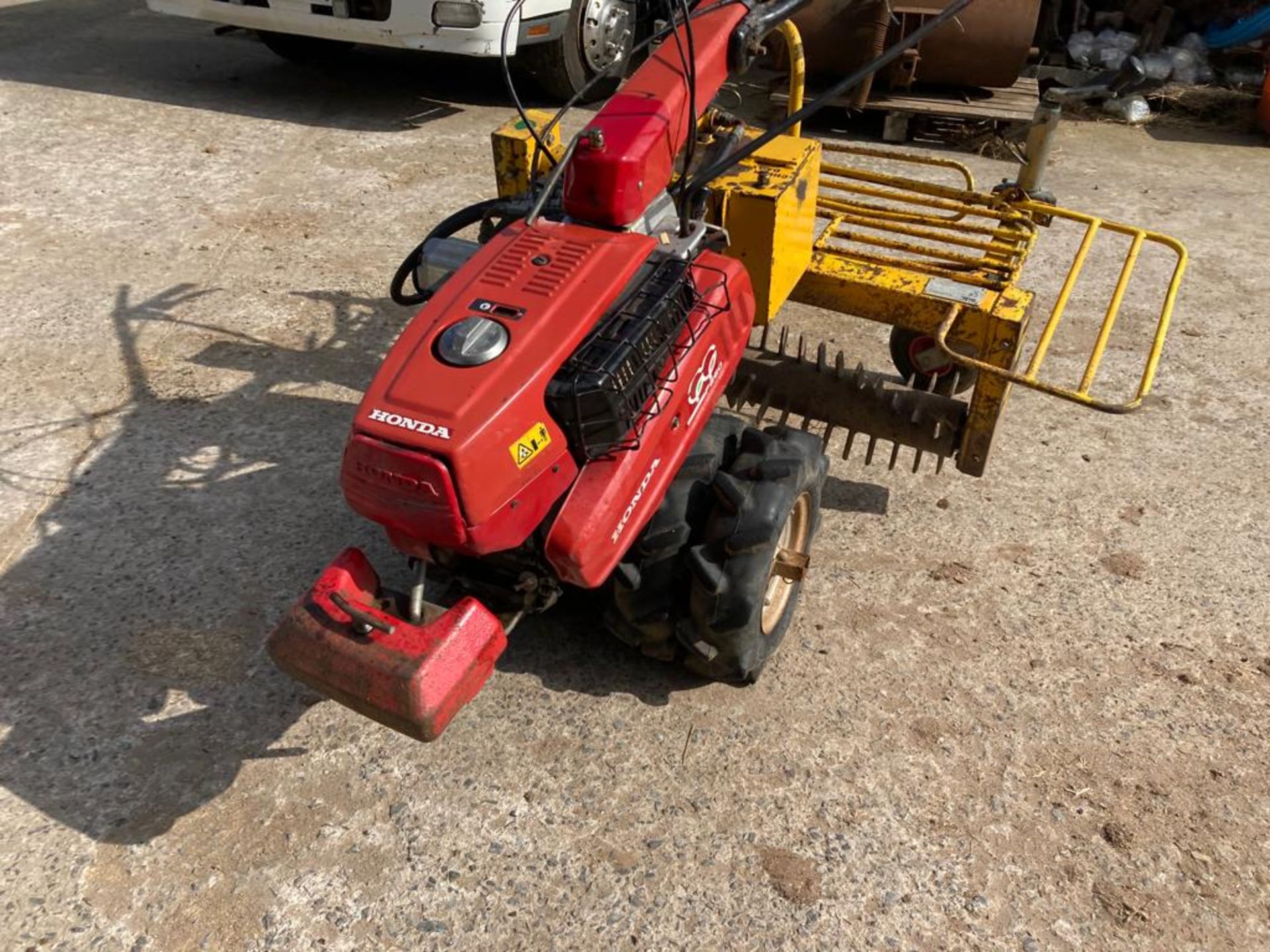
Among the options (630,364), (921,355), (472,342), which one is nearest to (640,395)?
(630,364)

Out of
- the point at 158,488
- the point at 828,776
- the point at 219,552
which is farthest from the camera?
the point at 158,488

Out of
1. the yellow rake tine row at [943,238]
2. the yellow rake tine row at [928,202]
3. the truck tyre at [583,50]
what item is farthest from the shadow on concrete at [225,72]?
the yellow rake tine row at [943,238]

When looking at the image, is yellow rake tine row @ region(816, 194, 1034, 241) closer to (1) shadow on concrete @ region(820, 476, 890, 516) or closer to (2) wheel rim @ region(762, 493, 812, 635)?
(1) shadow on concrete @ region(820, 476, 890, 516)

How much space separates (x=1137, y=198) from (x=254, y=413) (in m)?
5.02

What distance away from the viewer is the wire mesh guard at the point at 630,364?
2.16 meters

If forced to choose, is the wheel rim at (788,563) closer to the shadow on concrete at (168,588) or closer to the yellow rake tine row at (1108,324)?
the yellow rake tine row at (1108,324)

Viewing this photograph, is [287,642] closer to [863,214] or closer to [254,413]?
[254,413]

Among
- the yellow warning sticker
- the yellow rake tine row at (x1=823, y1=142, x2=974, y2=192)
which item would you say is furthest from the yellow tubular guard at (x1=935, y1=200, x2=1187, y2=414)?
the yellow warning sticker

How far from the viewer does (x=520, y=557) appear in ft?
7.88

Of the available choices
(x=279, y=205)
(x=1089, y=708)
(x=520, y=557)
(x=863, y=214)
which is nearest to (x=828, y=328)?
(x=863, y=214)

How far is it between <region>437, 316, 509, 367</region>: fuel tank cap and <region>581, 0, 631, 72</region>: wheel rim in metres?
4.57

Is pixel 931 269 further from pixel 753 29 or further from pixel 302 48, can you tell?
pixel 302 48

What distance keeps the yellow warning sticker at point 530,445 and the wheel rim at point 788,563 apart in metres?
0.80

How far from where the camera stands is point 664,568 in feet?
8.35
